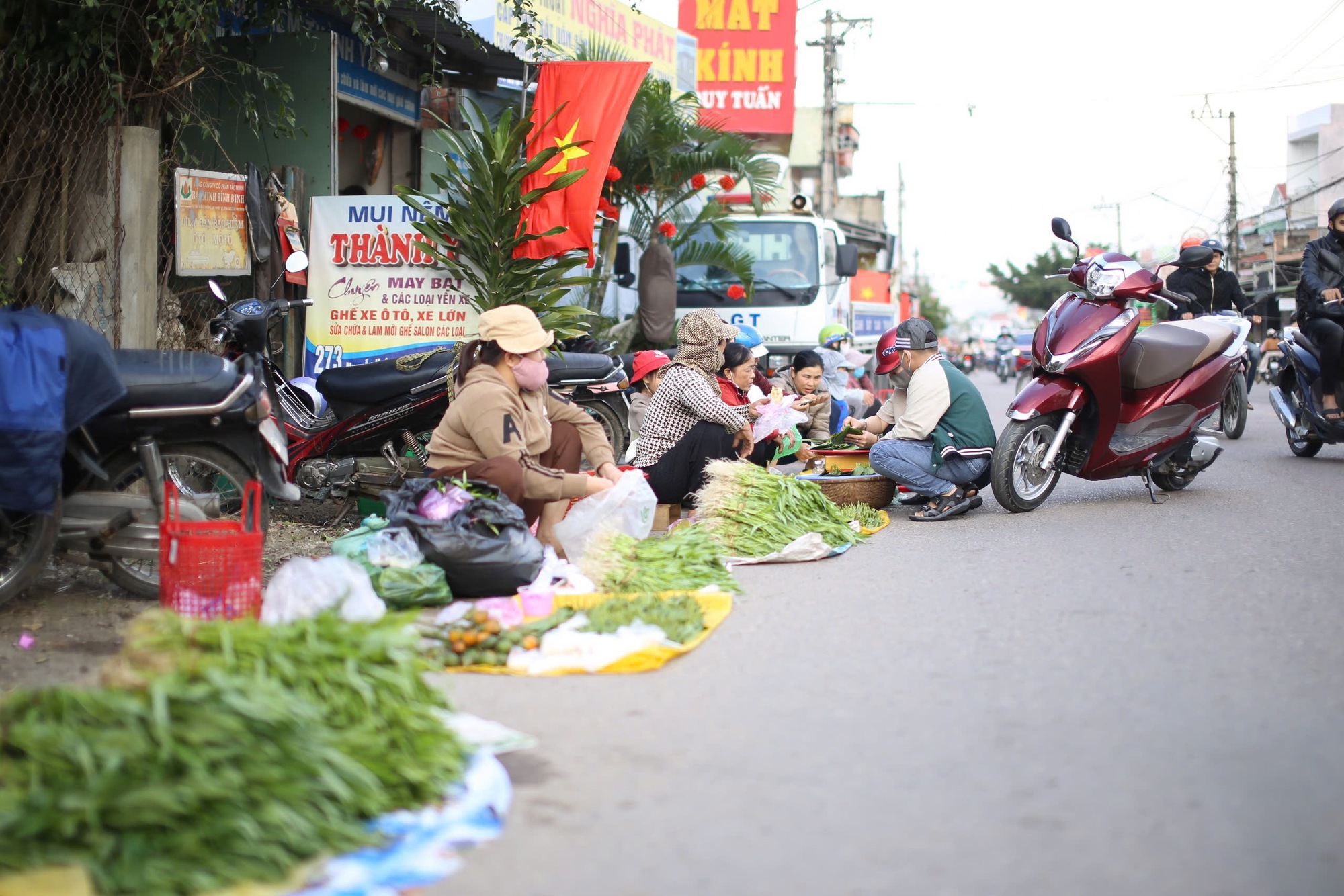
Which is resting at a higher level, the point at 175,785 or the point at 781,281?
the point at 781,281

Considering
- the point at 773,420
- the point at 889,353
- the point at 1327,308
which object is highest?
the point at 1327,308

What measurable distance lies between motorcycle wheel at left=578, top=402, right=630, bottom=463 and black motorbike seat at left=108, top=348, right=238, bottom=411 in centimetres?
430

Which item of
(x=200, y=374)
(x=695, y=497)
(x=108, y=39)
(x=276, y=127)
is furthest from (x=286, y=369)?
(x=200, y=374)

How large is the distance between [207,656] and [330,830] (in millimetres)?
633

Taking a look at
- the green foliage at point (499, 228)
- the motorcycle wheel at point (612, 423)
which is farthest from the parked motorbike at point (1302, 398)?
the green foliage at point (499, 228)

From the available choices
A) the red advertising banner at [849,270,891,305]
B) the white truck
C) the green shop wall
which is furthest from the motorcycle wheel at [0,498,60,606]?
the red advertising banner at [849,270,891,305]

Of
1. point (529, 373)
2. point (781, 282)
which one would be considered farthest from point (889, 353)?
point (781, 282)

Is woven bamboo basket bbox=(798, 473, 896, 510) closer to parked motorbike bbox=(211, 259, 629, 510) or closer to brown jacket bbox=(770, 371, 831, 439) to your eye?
brown jacket bbox=(770, 371, 831, 439)

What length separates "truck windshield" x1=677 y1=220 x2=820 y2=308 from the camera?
14.7 m

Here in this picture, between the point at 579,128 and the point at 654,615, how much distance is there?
5517mm

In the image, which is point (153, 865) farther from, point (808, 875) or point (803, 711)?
point (803, 711)

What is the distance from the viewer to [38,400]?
15.0 feet

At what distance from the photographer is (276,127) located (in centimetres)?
946

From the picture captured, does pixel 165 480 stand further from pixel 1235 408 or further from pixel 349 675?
pixel 1235 408
